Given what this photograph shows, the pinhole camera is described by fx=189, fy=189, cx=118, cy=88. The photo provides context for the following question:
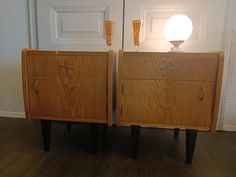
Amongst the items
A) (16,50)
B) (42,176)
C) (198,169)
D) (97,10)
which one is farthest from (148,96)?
(16,50)

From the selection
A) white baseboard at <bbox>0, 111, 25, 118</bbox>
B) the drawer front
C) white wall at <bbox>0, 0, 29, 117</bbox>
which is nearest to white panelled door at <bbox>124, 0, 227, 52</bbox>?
the drawer front

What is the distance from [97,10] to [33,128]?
106 centimetres

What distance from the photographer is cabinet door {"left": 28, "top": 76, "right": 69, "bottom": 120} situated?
1.06 meters

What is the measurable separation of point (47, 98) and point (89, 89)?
0.83 ft

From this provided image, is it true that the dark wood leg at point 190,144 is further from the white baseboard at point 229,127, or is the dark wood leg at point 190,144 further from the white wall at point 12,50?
the white wall at point 12,50

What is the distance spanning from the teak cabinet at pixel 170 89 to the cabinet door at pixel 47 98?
0.33 m

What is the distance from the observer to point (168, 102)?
1011mm

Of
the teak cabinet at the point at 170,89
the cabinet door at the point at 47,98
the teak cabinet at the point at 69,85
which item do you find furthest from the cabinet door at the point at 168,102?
the cabinet door at the point at 47,98

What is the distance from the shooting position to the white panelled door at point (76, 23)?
147cm

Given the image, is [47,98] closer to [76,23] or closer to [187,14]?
[76,23]

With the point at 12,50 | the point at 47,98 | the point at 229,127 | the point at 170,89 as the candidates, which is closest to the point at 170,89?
the point at 170,89

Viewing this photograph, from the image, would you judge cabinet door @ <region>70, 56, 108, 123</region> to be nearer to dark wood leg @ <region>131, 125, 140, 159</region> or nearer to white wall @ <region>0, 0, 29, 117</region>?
dark wood leg @ <region>131, 125, 140, 159</region>

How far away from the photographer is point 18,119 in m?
1.69

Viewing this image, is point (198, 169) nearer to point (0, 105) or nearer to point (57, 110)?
point (57, 110)
